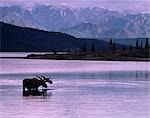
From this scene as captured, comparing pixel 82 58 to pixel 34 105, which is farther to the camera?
pixel 82 58

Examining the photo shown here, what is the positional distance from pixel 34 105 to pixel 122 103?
448 centimetres

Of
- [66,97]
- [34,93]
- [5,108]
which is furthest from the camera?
[34,93]

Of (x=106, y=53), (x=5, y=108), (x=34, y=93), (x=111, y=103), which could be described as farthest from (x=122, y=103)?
(x=106, y=53)

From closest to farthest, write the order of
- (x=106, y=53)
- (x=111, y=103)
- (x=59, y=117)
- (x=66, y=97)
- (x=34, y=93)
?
(x=59, y=117), (x=111, y=103), (x=66, y=97), (x=34, y=93), (x=106, y=53)

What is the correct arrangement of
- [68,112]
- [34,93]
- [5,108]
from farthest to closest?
[34,93] → [5,108] → [68,112]

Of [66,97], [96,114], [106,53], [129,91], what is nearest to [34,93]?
[66,97]

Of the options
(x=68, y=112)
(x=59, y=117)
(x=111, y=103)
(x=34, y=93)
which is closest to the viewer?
(x=59, y=117)

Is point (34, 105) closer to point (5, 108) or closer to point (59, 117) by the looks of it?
point (5, 108)

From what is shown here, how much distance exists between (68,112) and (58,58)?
148116 mm

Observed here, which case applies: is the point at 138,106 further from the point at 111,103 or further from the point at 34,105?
the point at 34,105

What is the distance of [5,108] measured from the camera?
2625cm

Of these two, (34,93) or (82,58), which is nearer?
(34,93)

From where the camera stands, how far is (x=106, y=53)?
166 m

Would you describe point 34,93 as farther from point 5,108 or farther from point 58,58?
point 58,58
